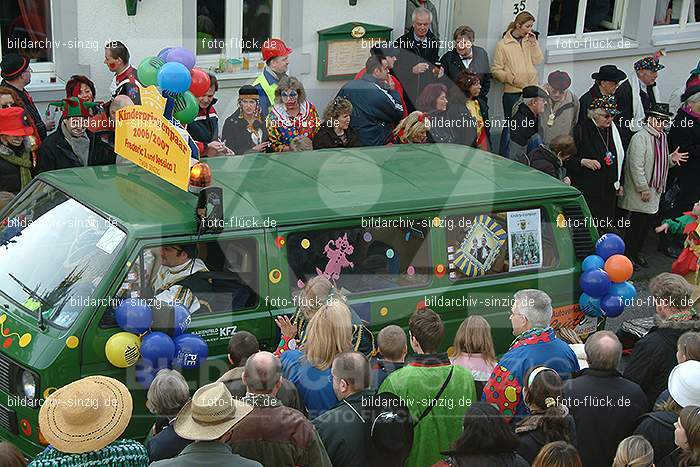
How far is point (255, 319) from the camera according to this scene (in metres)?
7.38

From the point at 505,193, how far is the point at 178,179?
8.46 ft

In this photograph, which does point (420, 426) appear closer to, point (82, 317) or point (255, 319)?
point (255, 319)

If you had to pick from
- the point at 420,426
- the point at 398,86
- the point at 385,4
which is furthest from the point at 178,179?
the point at 385,4

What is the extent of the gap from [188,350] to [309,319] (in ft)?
2.64

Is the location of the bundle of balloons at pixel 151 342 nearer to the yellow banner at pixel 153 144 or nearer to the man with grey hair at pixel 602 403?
the yellow banner at pixel 153 144

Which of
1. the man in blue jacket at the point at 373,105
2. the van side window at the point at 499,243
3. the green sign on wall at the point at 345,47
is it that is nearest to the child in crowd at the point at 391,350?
the van side window at the point at 499,243

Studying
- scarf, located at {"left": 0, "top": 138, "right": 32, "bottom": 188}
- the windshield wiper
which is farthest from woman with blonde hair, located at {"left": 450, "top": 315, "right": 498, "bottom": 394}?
scarf, located at {"left": 0, "top": 138, "right": 32, "bottom": 188}

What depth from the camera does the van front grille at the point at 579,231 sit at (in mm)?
8773

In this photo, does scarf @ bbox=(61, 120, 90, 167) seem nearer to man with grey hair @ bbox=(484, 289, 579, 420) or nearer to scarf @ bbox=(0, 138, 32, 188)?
scarf @ bbox=(0, 138, 32, 188)

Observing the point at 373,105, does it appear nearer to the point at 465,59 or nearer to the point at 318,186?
the point at 465,59

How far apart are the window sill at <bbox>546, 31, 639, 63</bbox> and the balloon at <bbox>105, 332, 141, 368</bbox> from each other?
8627mm

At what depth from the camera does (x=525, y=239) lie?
852 centimetres

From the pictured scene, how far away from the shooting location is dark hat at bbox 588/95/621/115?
39.0 ft

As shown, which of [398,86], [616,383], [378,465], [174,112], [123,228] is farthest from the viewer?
[398,86]
